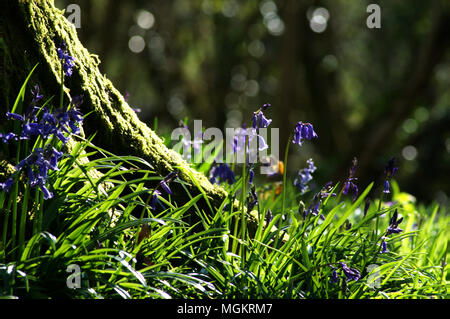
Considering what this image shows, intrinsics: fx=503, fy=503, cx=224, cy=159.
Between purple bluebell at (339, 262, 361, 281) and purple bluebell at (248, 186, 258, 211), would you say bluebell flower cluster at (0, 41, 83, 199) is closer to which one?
purple bluebell at (248, 186, 258, 211)

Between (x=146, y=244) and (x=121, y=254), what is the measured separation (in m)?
0.25

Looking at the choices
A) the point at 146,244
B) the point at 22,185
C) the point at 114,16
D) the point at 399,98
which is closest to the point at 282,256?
the point at 146,244

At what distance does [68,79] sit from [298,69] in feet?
32.4

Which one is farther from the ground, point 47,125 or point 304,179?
point 47,125

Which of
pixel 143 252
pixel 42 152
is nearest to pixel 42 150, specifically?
pixel 42 152

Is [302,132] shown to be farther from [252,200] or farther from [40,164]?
[40,164]

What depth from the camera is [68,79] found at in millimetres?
2711

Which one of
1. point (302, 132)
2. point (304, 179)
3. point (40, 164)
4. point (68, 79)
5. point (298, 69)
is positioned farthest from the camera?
point (298, 69)

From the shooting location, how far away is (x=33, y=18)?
8.37 ft

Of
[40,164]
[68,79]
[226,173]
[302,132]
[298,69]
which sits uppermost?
[298,69]

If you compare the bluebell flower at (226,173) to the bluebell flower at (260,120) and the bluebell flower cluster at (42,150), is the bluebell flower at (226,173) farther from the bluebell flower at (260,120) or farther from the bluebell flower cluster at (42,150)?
the bluebell flower cluster at (42,150)

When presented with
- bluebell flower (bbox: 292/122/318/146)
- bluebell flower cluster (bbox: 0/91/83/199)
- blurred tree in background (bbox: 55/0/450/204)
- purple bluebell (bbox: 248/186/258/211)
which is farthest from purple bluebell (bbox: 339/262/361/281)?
blurred tree in background (bbox: 55/0/450/204)

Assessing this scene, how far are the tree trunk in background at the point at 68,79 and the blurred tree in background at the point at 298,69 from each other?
2.59 metres

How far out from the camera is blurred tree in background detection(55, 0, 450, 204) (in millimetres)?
10336
